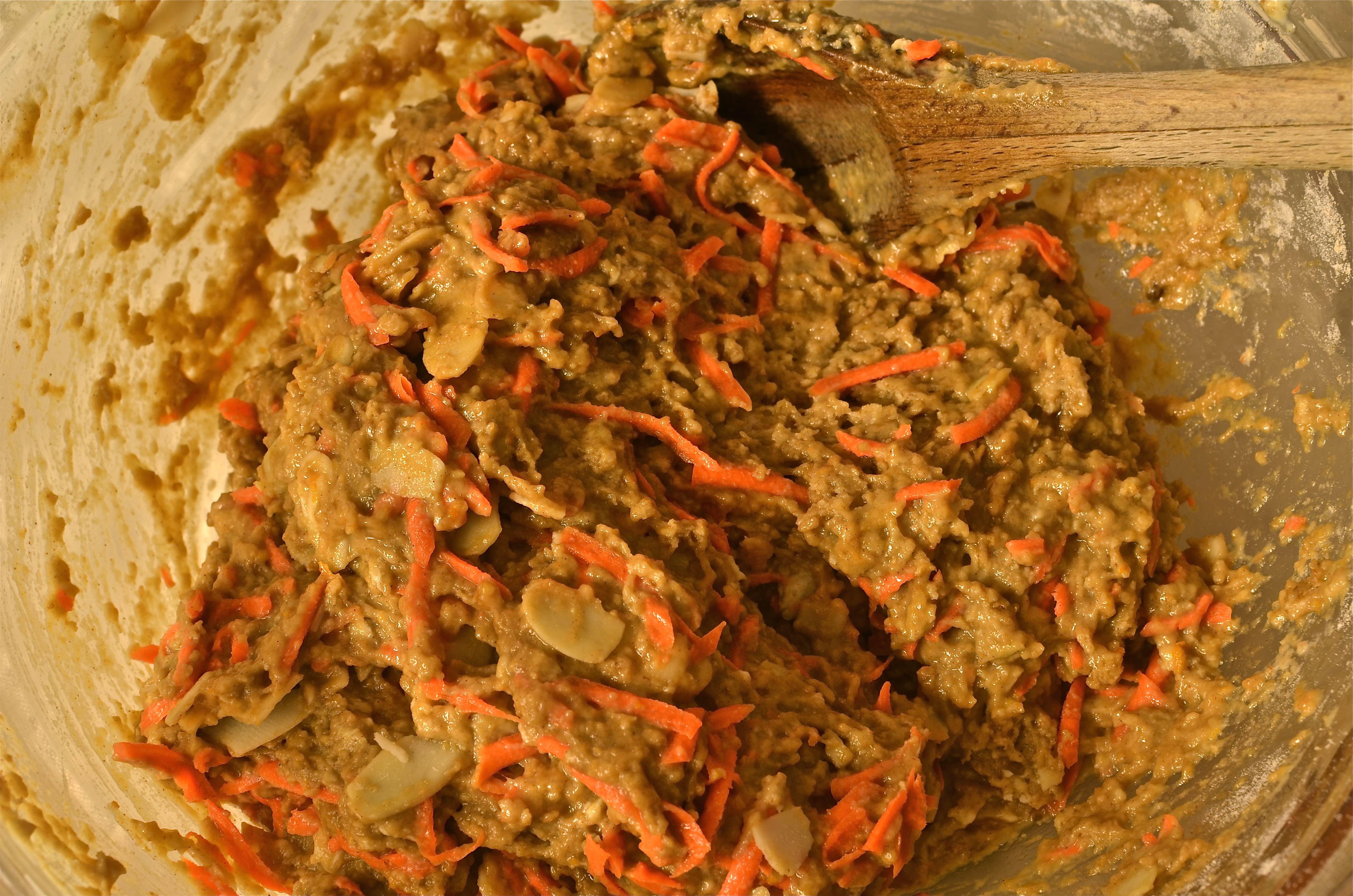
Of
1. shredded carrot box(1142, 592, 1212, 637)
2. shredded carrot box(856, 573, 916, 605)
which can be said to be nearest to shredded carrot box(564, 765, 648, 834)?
shredded carrot box(856, 573, 916, 605)

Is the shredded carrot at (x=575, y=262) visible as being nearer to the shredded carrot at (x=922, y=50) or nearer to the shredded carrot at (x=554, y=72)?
the shredded carrot at (x=554, y=72)

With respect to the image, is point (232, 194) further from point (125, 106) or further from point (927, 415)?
point (927, 415)

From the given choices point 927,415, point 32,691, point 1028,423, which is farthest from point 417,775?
point 1028,423

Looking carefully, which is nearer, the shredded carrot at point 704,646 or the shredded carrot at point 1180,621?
the shredded carrot at point 704,646

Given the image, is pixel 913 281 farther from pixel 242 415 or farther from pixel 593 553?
pixel 242 415

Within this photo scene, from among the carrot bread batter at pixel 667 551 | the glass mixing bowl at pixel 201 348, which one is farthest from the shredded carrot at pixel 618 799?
the glass mixing bowl at pixel 201 348
